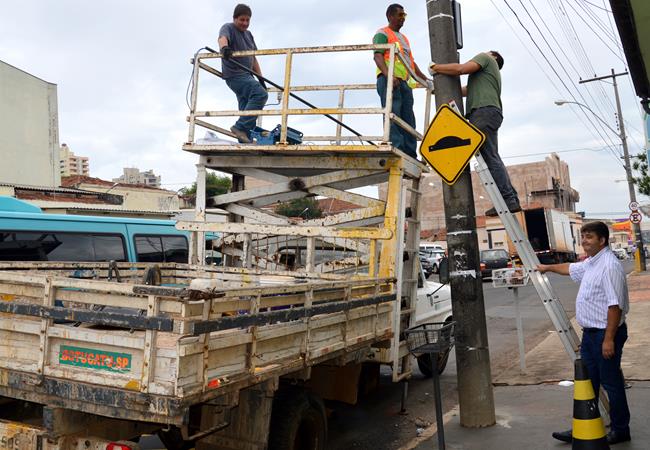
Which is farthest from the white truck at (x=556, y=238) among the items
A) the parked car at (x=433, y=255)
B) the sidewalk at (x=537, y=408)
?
the sidewalk at (x=537, y=408)

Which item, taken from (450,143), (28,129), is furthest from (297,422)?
(28,129)

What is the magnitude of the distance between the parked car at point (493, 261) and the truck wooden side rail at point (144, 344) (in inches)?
970

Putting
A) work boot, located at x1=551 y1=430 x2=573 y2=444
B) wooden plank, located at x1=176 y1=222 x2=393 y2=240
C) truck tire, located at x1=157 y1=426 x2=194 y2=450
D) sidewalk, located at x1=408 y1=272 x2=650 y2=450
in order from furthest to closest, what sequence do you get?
wooden plank, located at x1=176 y1=222 x2=393 y2=240 < sidewalk, located at x1=408 y1=272 x2=650 y2=450 < work boot, located at x1=551 y1=430 x2=573 y2=444 < truck tire, located at x1=157 y1=426 x2=194 y2=450

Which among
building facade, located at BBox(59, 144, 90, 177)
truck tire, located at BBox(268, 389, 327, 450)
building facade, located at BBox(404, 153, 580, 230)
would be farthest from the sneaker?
building facade, located at BBox(59, 144, 90, 177)

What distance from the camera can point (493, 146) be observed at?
6.03 metres

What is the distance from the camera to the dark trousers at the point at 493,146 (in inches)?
233

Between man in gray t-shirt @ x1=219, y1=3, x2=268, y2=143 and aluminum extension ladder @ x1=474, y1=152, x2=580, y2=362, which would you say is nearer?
aluminum extension ladder @ x1=474, y1=152, x2=580, y2=362

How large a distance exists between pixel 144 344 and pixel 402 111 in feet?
17.3

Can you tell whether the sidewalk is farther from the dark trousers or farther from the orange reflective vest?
the orange reflective vest

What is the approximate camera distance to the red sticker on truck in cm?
325

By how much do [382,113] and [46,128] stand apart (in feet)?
99.7

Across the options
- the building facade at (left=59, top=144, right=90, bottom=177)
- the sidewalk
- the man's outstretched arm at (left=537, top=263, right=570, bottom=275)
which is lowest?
the sidewalk

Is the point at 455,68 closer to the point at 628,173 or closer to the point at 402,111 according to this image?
the point at 402,111

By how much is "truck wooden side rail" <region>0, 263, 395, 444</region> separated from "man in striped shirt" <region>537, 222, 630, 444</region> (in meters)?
2.31
